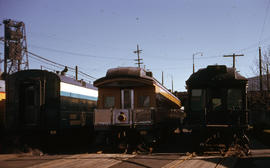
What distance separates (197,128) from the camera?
13383mm

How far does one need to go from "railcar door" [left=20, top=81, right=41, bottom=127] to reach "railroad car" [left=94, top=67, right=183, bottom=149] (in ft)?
9.54

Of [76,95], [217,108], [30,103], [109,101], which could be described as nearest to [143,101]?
[109,101]

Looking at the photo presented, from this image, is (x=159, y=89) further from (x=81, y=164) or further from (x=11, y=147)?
(x=11, y=147)

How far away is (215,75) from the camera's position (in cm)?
1419

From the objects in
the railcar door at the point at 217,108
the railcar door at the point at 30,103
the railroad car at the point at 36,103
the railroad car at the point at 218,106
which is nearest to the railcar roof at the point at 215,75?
the railroad car at the point at 218,106

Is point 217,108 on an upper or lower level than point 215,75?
lower

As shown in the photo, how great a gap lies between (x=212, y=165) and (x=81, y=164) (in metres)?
4.66

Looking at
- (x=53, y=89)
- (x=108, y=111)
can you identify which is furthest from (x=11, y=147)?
(x=108, y=111)

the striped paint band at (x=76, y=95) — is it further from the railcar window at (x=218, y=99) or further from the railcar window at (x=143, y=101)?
the railcar window at (x=218, y=99)

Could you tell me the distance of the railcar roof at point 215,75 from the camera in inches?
548

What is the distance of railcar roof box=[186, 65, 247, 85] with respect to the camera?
45.7 feet

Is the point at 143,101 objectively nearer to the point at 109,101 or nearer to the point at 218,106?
the point at 109,101

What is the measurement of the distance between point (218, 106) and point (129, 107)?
169 inches

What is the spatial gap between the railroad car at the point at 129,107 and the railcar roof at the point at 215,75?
2047 millimetres
